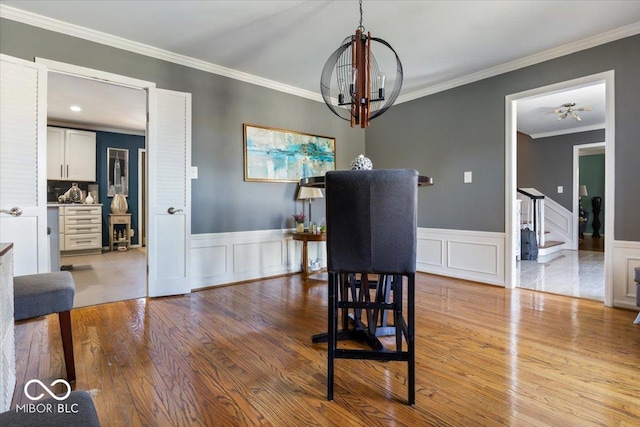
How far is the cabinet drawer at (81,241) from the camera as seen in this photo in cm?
556

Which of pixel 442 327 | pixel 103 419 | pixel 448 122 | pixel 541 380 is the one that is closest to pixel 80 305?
pixel 103 419

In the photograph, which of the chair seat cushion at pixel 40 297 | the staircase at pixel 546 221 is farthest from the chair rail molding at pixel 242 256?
the staircase at pixel 546 221

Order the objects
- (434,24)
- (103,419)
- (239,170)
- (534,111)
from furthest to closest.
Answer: (534,111)
(239,170)
(434,24)
(103,419)

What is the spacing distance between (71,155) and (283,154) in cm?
446

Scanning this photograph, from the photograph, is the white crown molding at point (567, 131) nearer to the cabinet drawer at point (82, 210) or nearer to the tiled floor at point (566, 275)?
the tiled floor at point (566, 275)

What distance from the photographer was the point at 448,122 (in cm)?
399

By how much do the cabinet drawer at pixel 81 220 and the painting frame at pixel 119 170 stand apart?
66 cm

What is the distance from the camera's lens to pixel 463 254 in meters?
3.86

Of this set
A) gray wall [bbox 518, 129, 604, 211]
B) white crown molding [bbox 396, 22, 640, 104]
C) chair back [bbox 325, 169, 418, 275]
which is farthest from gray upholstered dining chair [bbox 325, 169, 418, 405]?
gray wall [bbox 518, 129, 604, 211]

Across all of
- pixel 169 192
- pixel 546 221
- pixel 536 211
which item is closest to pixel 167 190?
pixel 169 192

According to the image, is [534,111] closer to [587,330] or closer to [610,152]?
[610,152]

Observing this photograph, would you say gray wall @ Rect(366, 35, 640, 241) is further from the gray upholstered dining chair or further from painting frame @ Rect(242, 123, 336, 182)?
the gray upholstered dining chair

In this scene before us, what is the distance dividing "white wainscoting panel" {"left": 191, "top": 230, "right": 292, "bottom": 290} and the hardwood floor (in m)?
0.66

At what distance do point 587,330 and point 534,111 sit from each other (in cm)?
419
